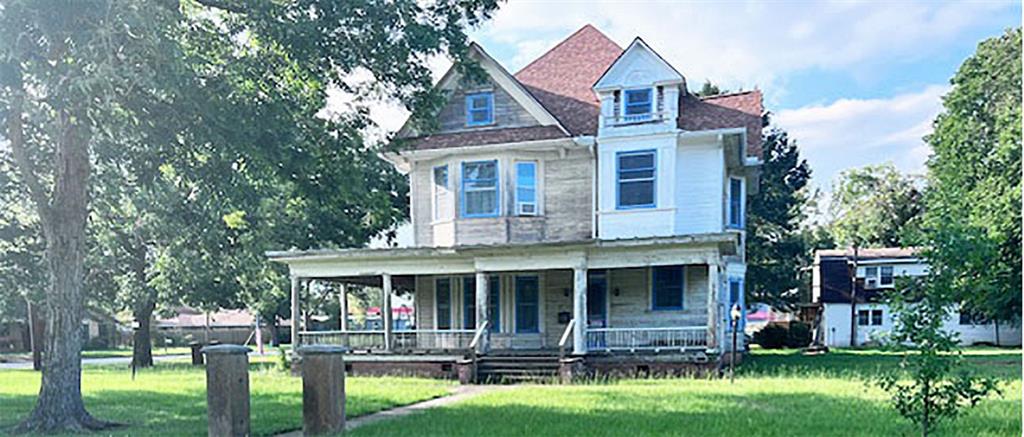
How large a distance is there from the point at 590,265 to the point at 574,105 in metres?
5.04

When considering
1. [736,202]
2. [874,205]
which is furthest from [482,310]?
[874,205]

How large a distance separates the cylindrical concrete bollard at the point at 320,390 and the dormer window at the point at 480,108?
11.6 metres

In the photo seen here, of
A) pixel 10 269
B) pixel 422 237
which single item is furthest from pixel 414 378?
pixel 10 269

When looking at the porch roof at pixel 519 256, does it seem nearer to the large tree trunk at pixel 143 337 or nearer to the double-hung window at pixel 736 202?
the double-hung window at pixel 736 202

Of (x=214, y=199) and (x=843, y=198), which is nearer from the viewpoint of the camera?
(x=214, y=199)

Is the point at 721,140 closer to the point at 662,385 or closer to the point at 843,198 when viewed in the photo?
the point at 662,385

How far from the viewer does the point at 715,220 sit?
19344mm

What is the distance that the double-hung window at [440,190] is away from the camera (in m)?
20.2

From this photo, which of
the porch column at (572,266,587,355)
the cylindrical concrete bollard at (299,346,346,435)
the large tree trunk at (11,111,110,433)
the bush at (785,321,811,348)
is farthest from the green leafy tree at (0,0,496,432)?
the bush at (785,321,811,348)

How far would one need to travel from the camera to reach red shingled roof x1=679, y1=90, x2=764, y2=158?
19500 millimetres

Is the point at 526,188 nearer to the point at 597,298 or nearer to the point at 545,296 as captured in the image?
the point at 545,296

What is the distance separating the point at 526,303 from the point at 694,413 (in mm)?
9973

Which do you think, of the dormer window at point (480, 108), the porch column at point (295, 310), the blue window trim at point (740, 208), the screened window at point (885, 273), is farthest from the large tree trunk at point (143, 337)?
the screened window at point (885, 273)

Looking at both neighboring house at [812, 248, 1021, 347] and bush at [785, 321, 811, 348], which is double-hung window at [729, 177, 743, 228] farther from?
neighboring house at [812, 248, 1021, 347]
